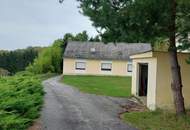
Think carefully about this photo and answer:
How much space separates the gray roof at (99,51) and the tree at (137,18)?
3415 centimetres

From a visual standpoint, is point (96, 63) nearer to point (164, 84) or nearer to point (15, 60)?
point (15, 60)

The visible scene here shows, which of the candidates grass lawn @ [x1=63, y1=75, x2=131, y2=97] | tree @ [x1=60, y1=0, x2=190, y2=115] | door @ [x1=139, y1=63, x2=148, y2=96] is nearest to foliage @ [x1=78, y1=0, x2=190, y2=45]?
tree @ [x1=60, y1=0, x2=190, y2=115]

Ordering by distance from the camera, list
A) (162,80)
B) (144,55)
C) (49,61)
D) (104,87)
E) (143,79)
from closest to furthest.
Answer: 1. (162,80)
2. (144,55)
3. (143,79)
4. (104,87)
5. (49,61)

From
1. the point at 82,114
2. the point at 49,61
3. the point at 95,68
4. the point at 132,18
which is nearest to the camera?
the point at 132,18

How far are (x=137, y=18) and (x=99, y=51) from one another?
37155mm

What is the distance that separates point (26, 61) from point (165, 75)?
54798 millimetres

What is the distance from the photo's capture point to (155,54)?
64.1 feet

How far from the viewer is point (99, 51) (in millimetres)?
51969

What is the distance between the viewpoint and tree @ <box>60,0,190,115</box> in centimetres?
1456

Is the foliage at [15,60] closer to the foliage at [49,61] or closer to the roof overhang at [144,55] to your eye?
the foliage at [49,61]

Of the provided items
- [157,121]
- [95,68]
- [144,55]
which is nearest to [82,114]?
[157,121]

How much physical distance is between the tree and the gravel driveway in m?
3.32

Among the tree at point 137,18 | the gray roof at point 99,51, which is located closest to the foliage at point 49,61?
the gray roof at point 99,51

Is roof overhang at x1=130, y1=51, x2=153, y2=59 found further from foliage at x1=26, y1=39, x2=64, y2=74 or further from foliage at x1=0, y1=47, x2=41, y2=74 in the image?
foliage at x1=0, y1=47, x2=41, y2=74
